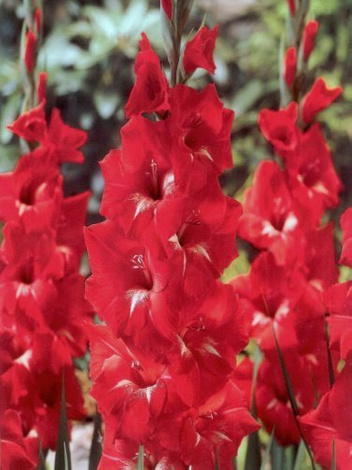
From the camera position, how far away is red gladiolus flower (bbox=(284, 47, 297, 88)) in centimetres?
92

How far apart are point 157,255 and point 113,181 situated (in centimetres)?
8

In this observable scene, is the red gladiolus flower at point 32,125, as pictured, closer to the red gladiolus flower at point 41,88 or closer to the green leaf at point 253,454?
the red gladiolus flower at point 41,88

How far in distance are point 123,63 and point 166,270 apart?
1.24 ft

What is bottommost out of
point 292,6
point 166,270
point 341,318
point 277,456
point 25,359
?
point 277,456

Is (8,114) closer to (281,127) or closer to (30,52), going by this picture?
(30,52)

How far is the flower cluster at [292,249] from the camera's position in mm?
902

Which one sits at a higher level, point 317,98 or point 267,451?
point 317,98

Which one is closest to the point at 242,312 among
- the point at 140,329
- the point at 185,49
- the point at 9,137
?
the point at 140,329

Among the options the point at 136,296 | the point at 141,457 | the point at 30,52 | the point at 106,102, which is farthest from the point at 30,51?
the point at 141,457

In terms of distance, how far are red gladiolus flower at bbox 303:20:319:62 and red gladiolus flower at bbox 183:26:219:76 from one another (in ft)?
0.72

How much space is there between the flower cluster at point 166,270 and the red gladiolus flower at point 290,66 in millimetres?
206

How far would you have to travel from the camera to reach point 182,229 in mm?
712

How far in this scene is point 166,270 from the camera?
70cm

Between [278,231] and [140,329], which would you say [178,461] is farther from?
[278,231]
